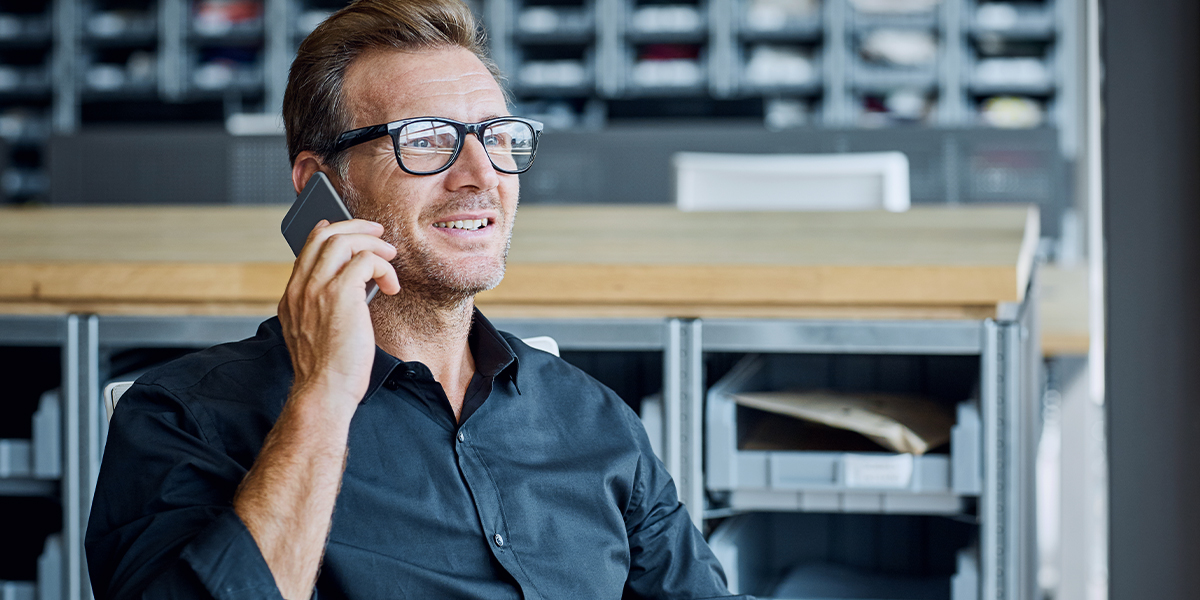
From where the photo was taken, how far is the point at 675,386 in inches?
54.3

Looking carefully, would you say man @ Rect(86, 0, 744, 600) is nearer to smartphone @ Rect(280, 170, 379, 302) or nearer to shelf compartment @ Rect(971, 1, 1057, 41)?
smartphone @ Rect(280, 170, 379, 302)

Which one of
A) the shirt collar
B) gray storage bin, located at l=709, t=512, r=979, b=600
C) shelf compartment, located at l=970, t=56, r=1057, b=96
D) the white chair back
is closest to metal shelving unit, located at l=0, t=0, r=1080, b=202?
shelf compartment, located at l=970, t=56, r=1057, b=96

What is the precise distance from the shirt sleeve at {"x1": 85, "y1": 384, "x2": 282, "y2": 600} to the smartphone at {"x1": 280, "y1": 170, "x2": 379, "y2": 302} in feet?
0.71

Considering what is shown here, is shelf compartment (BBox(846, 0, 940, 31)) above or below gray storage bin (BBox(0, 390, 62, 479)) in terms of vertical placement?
above

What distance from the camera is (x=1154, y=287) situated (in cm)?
119

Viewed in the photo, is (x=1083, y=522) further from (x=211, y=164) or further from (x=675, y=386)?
(x=211, y=164)

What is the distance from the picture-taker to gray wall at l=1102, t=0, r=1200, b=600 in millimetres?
1174

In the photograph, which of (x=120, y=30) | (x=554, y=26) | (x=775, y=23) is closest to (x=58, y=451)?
(x=554, y=26)

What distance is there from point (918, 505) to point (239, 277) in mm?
931

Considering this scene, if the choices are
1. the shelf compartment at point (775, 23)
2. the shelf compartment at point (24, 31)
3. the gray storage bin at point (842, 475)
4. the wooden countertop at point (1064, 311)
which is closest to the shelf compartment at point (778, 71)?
the shelf compartment at point (775, 23)

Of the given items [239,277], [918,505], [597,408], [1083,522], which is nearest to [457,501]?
[597,408]

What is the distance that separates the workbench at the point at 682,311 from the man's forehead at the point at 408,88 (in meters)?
0.33

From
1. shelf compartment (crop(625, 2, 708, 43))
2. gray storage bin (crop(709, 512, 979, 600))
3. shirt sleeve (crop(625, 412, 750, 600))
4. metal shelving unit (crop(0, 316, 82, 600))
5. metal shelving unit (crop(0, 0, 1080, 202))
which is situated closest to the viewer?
shirt sleeve (crop(625, 412, 750, 600))

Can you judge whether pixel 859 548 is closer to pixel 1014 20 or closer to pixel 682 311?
pixel 682 311
